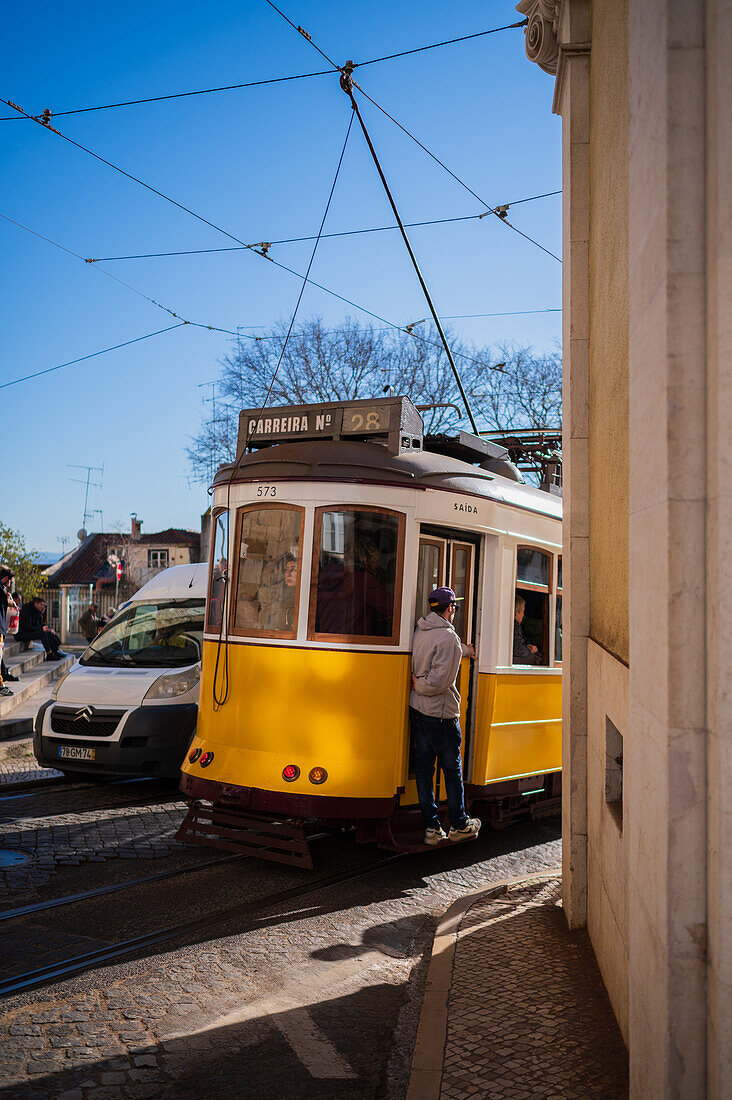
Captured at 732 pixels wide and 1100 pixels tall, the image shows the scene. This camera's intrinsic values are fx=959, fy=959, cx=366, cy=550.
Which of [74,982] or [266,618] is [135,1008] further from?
[266,618]

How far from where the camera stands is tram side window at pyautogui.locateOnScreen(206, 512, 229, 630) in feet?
25.2

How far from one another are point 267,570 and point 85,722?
11.0ft

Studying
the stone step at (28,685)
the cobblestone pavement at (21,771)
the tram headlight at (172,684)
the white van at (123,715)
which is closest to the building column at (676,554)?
the white van at (123,715)

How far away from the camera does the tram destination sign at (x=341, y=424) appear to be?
7422mm

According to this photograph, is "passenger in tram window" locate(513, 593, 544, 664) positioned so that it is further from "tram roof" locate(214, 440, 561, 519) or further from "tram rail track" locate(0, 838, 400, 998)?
"tram rail track" locate(0, 838, 400, 998)

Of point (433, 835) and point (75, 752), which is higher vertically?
point (75, 752)

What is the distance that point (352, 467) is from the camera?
721cm

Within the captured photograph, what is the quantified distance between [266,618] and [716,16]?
205 inches

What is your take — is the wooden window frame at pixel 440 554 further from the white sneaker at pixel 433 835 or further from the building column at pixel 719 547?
the building column at pixel 719 547

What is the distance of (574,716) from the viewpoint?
591 centimetres

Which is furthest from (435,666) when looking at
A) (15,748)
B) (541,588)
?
(15,748)

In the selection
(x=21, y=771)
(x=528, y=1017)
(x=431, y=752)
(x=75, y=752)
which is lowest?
(x=528, y=1017)

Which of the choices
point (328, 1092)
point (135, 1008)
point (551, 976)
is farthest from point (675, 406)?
point (135, 1008)

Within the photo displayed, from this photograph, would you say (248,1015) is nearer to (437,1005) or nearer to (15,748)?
(437,1005)
